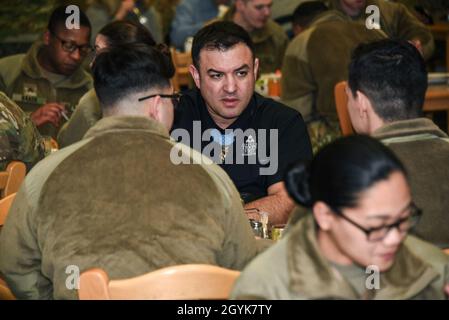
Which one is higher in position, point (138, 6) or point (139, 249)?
point (138, 6)

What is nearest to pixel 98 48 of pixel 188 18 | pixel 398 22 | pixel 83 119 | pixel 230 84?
pixel 83 119

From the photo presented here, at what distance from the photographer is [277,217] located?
3.94 metres

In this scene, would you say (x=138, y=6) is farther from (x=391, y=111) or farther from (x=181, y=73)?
(x=391, y=111)

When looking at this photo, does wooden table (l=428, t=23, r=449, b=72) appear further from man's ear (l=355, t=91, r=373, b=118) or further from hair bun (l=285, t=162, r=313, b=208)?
hair bun (l=285, t=162, r=313, b=208)

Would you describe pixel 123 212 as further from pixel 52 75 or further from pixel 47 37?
pixel 52 75

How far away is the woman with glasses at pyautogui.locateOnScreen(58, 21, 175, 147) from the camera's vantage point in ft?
15.9

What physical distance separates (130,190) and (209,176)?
0.26m

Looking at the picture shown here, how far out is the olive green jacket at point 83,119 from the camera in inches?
201

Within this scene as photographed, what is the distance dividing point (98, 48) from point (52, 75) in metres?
1.70

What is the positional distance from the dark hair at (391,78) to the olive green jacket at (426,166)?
20cm

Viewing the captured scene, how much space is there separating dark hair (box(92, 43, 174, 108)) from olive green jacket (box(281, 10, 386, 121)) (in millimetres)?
3328

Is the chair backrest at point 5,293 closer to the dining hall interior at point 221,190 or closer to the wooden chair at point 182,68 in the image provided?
the dining hall interior at point 221,190
